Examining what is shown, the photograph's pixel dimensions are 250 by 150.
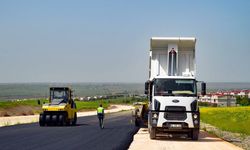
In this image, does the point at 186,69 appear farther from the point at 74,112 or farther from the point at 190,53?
the point at 74,112

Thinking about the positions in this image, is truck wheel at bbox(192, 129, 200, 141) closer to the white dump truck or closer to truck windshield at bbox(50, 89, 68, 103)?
the white dump truck

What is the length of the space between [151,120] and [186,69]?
12.3 ft

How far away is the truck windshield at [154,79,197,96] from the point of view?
25.1m

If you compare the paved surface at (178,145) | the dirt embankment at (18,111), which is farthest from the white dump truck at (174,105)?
the dirt embankment at (18,111)

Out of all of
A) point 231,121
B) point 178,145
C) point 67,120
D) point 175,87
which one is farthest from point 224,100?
point 178,145

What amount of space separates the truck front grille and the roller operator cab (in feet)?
46.1

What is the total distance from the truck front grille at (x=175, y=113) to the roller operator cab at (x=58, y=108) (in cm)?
1407

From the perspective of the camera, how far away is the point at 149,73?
28.1 meters

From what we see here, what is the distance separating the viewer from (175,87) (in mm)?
25219

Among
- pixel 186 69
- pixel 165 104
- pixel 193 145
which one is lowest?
pixel 193 145

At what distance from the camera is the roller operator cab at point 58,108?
37562mm

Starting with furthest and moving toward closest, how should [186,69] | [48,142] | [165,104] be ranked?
[186,69] < [165,104] < [48,142]

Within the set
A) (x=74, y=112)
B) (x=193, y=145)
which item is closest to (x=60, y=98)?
(x=74, y=112)

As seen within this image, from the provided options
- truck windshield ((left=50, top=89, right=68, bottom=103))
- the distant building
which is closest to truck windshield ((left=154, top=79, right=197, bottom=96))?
truck windshield ((left=50, top=89, right=68, bottom=103))
